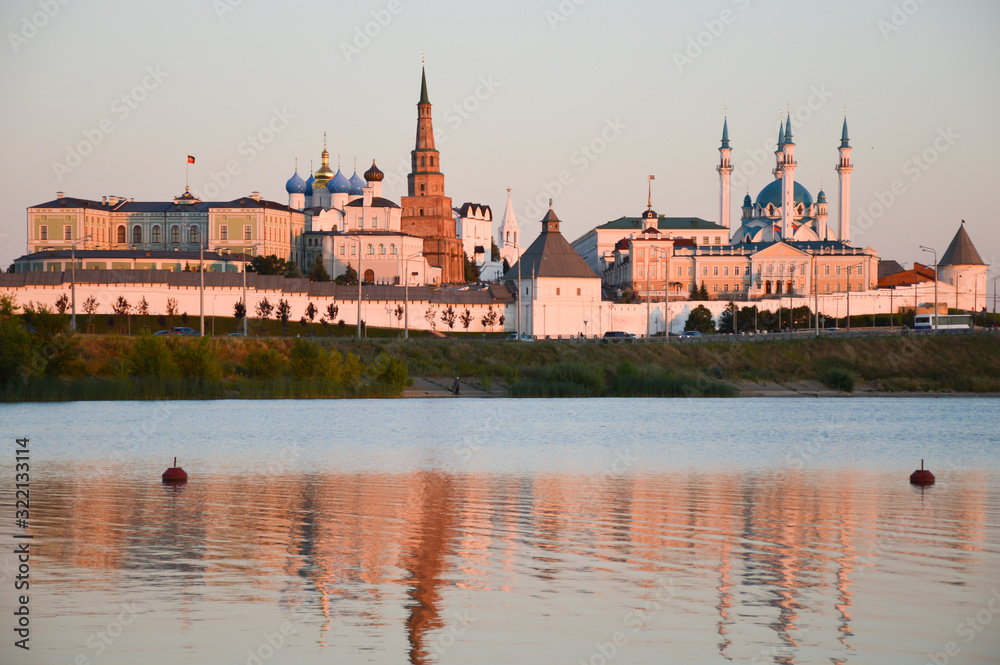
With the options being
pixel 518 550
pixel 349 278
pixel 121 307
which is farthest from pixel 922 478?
pixel 349 278

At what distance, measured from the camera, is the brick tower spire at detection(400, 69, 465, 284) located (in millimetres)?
131500

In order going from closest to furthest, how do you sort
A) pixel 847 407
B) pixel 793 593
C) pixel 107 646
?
pixel 107 646
pixel 793 593
pixel 847 407

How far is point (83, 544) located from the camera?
13133mm

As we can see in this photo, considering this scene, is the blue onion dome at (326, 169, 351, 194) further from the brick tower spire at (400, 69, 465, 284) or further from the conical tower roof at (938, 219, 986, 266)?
the conical tower roof at (938, 219, 986, 266)

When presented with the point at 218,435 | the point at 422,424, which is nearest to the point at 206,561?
the point at 218,435

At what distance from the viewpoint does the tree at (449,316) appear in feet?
288

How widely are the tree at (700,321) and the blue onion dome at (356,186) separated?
53.0 metres

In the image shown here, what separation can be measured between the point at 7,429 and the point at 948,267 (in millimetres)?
116073

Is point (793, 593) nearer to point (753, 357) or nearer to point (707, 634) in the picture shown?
point (707, 634)

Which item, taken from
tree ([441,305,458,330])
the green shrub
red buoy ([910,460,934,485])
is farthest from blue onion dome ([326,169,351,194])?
red buoy ([910,460,934,485])

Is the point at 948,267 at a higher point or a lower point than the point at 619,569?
higher

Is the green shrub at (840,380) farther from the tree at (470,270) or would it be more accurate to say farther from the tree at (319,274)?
the tree at (470,270)

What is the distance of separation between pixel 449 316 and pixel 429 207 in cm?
4787

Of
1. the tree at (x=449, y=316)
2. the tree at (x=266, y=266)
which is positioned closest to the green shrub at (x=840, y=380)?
the tree at (x=449, y=316)
